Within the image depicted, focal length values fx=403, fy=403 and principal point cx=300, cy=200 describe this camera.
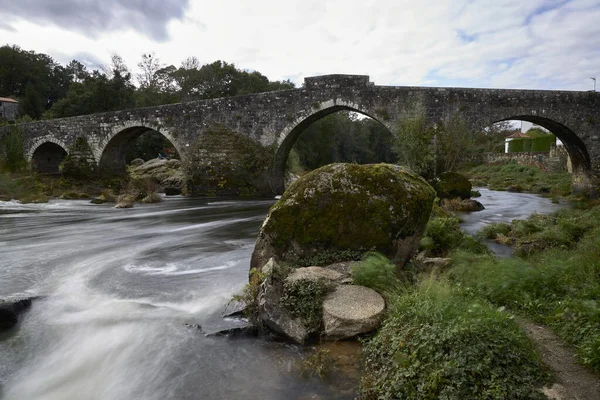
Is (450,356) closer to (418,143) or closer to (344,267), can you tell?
(344,267)

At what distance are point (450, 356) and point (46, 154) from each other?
31388 millimetres

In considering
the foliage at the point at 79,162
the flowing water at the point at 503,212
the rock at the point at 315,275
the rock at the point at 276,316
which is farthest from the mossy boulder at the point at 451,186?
the foliage at the point at 79,162

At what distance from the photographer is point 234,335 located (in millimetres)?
4293

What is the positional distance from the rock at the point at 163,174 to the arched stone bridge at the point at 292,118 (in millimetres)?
1892

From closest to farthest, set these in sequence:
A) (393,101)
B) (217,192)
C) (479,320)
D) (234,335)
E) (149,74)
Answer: (479,320) → (234,335) → (393,101) → (217,192) → (149,74)

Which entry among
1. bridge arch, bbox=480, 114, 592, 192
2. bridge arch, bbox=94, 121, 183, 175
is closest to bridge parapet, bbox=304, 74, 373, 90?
bridge arch, bbox=480, 114, 592, 192

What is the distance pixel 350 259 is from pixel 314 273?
2.44 ft

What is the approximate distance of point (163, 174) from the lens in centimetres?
2438

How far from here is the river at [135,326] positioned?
11.5 ft

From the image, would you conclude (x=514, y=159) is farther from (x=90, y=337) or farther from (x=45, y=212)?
(x=90, y=337)

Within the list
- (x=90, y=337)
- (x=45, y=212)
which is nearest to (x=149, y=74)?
(x=45, y=212)

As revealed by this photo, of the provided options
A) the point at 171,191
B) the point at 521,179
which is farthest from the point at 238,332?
the point at 521,179

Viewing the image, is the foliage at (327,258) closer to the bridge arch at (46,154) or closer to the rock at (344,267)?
the rock at (344,267)

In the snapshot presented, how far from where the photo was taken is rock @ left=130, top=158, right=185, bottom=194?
2216 centimetres
